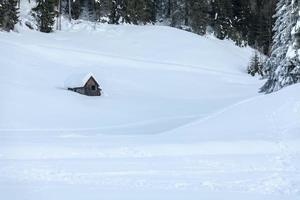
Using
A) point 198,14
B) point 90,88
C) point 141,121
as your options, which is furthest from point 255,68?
point 141,121

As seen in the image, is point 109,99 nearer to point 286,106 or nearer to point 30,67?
point 30,67

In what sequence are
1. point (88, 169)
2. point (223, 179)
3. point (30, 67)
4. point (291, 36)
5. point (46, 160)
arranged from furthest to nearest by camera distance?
1. point (30, 67)
2. point (291, 36)
3. point (46, 160)
4. point (88, 169)
5. point (223, 179)

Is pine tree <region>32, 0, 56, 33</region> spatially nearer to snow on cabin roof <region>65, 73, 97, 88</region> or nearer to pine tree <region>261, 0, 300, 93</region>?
snow on cabin roof <region>65, 73, 97, 88</region>

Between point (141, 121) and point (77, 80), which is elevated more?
point (77, 80)

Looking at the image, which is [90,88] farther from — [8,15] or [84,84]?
[8,15]

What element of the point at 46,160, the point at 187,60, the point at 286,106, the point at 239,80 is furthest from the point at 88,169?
the point at 187,60

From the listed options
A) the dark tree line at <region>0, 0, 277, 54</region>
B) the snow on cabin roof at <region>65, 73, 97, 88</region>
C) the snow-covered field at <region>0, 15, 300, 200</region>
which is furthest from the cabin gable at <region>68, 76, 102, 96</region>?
the dark tree line at <region>0, 0, 277, 54</region>

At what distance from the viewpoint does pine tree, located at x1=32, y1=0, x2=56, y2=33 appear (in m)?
56.2

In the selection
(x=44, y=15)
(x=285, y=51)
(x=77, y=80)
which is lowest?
(x=77, y=80)

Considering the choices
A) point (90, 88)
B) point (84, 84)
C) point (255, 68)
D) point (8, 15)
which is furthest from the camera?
point (255, 68)

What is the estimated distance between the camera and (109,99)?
37.8 metres

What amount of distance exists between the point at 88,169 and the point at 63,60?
34.6 metres

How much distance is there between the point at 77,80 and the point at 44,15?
65.2 feet

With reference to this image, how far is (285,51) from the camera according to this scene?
80.8ft
